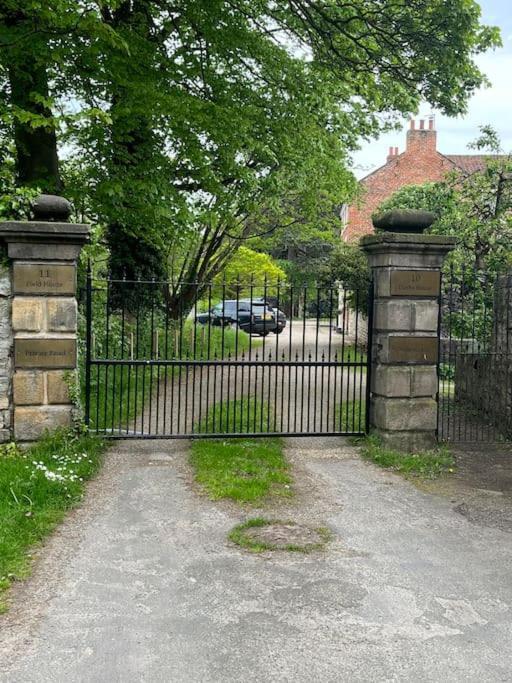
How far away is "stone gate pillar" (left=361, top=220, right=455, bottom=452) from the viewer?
7688 mm

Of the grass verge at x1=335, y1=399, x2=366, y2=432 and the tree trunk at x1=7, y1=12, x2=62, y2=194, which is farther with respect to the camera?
the tree trunk at x1=7, y1=12, x2=62, y2=194

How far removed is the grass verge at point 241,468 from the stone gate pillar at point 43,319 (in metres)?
1.65

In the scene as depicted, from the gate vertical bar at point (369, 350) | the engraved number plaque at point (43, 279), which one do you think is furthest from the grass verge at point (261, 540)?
the engraved number plaque at point (43, 279)

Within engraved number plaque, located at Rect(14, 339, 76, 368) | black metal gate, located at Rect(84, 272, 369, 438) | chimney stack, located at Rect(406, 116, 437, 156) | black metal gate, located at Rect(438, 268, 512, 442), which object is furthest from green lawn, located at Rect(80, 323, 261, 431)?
chimney stack, located at Rect(406, 116, 437, 156)

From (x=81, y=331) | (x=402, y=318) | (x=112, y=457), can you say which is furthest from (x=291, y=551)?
(x=81, y=331)

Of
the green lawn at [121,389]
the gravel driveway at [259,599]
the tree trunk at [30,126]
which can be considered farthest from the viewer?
the tree trunk at [30,126]

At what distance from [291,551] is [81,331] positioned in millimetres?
6037

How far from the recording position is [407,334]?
777 cm

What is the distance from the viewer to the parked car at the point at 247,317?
24.9 feet

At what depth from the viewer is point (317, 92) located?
37.1ft

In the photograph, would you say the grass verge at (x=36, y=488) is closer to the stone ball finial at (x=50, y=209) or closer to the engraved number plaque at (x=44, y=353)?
the engraved number plaque at (x=44, y=353)

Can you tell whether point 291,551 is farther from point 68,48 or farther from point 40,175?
point 40,175

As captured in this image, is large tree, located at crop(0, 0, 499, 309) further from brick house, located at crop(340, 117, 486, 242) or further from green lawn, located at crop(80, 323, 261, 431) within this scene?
brick house, located at crop(340, 117, 486, 242)

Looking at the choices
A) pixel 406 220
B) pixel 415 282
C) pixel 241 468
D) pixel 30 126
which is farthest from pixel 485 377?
pixel 30 126
